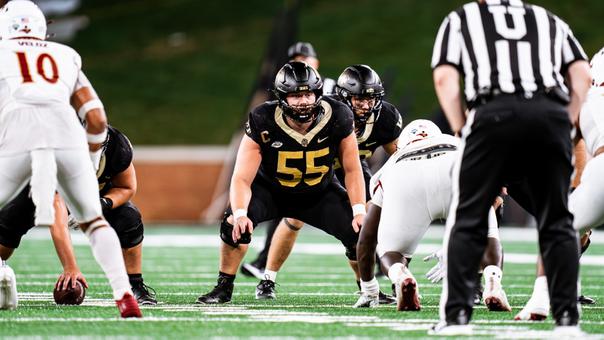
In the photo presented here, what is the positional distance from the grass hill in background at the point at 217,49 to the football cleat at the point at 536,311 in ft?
87.8

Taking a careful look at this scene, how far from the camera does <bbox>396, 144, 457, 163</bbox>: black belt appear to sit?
19.1 feet

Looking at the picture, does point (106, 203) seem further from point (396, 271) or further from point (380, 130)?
point (380, 130)

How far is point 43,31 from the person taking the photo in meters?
5.27

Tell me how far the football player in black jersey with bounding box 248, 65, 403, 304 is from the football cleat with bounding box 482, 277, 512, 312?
1.49 metres

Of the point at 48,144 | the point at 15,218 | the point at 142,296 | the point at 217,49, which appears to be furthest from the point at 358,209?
the point at 217,49

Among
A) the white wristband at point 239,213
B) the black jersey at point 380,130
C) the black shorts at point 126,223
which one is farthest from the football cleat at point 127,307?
the black jersey at point 380,130

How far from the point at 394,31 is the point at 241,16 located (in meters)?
5.91

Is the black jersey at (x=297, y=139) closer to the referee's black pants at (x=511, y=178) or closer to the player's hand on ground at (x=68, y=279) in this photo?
the player's hand on ground at (x=68, y=279)

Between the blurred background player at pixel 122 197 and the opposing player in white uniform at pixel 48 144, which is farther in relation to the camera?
the blurred background player at pixel 122 197

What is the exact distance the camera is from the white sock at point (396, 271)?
5766mm

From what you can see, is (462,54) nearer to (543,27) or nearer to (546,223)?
(543,27)

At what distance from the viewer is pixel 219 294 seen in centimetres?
639

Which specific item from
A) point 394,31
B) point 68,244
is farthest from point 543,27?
point 394,31

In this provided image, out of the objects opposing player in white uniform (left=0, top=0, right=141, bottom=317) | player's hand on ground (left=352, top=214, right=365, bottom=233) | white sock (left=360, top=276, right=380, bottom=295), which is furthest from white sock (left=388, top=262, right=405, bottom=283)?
opposing player in white uniform (left=0, top=0, right=141, bottom=317)
